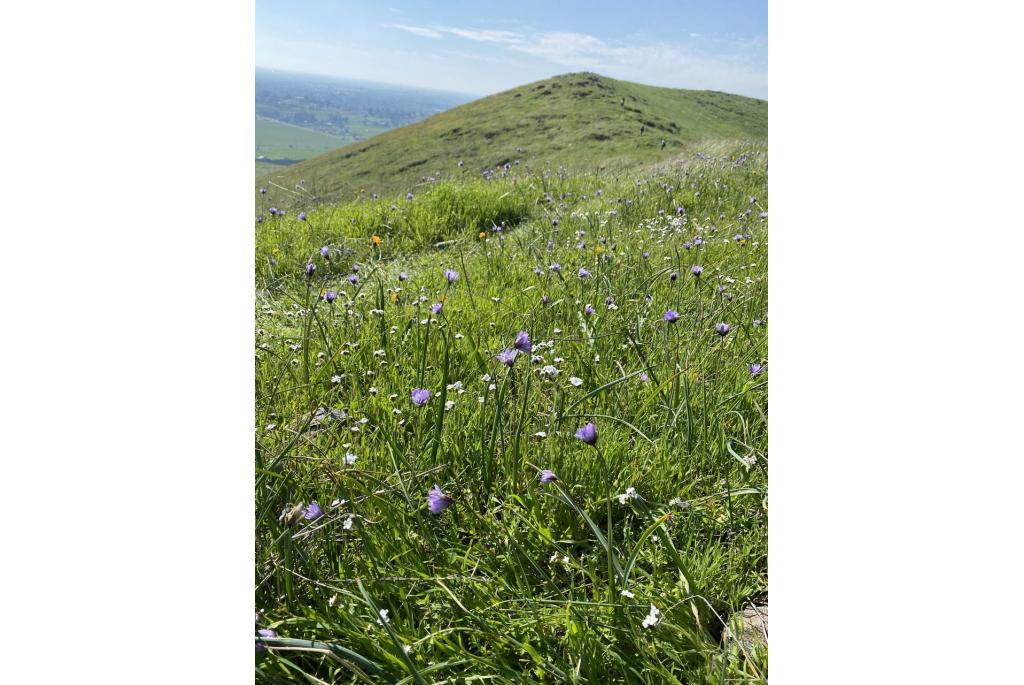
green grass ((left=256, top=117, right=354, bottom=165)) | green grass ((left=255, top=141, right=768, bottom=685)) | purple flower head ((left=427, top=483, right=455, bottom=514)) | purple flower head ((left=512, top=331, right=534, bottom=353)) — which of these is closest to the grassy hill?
green grass ((left=256, top=117, right=354, bottom=165))

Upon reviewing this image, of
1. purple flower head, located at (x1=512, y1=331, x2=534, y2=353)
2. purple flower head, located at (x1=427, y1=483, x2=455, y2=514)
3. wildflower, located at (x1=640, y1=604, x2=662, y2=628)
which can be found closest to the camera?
wildflower, located at (x1=640, y1=604, x2=662, y2=628)

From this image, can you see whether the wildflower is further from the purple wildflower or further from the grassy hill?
the grassy hill

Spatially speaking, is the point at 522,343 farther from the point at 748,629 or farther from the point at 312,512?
the point at 748,629

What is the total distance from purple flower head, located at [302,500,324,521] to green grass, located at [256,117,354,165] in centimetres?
78

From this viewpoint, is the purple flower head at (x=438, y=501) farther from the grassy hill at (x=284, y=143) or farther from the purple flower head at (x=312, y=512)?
the grassy hill at (x=284, y=143)

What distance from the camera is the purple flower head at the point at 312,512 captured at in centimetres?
119

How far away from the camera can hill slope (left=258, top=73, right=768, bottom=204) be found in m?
1.72

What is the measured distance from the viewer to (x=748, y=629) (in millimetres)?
1119

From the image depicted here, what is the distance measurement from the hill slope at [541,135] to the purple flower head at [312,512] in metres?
0.82
